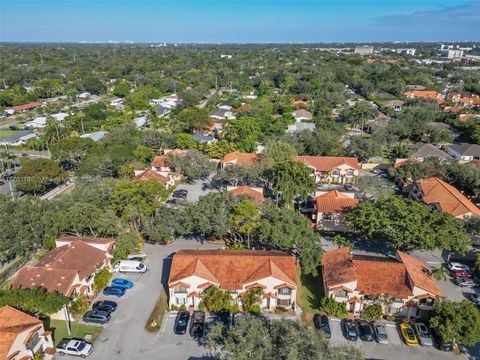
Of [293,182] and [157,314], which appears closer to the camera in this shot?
[157,314]

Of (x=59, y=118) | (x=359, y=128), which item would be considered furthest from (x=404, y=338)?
(x=59, y=118)

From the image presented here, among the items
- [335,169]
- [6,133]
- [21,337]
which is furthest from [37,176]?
[6,133]

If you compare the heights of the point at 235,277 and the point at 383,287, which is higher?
the point at 235,277

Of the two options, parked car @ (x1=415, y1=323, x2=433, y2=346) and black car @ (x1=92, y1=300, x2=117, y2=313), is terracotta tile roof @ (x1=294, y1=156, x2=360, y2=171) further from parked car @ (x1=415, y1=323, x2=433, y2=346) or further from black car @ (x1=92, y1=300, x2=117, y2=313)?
black car @ (x1=92, y1=300, x2=117, y2=313)

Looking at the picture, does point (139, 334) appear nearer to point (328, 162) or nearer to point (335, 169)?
point (335, 169)

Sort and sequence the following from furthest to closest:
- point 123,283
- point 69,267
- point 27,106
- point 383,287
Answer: point 27,106 < point 123,283 < point 69,267 < point 383,287

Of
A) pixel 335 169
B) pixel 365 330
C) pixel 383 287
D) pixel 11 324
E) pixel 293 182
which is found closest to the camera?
pixel 11 324

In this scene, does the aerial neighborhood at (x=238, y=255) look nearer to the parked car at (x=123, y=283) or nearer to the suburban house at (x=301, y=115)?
the parked car at (x=123, y=283)

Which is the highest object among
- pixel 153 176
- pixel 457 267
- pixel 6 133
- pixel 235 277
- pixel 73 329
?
pixel 153 176
